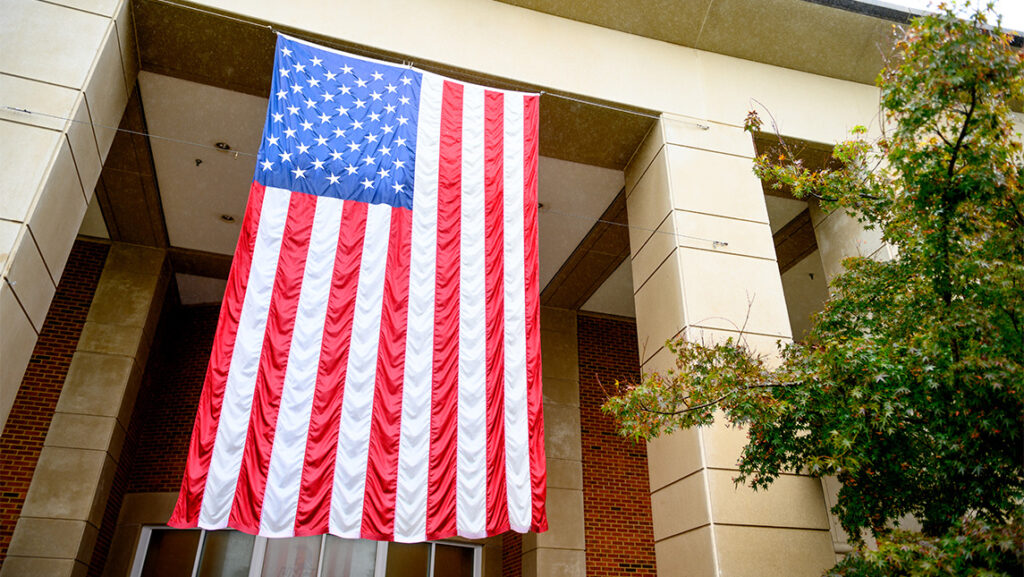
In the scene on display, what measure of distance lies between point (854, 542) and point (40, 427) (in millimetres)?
12645

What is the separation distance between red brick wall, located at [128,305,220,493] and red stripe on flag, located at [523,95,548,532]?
8514 mm

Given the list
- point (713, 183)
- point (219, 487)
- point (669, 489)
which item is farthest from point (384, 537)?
point (713, 183)

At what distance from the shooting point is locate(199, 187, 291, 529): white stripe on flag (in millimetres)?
6703

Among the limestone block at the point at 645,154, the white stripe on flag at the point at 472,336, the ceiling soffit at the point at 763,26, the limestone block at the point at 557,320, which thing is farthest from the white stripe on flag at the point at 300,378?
the limestone block at the point at 557,320

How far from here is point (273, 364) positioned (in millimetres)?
7438

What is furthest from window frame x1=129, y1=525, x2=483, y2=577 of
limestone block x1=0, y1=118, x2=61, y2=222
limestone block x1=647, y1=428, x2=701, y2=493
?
limestone block x1=0, y1=118, x2=61, y2=222

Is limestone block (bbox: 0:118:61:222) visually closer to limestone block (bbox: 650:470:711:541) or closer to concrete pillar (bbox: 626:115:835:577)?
concrete pillar (bbox: 626:115:835:577)

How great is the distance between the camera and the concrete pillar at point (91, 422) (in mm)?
11289

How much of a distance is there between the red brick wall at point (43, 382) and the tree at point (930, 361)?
34.4ft

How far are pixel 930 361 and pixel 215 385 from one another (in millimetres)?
6613

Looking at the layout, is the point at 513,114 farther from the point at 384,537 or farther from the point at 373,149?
the point at 384,537

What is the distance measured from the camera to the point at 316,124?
8.76 meters

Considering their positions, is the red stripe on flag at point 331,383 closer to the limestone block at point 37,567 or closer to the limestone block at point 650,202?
the limestone block at point 650,202

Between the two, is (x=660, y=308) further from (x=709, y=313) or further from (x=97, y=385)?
(x=97, y=385)
